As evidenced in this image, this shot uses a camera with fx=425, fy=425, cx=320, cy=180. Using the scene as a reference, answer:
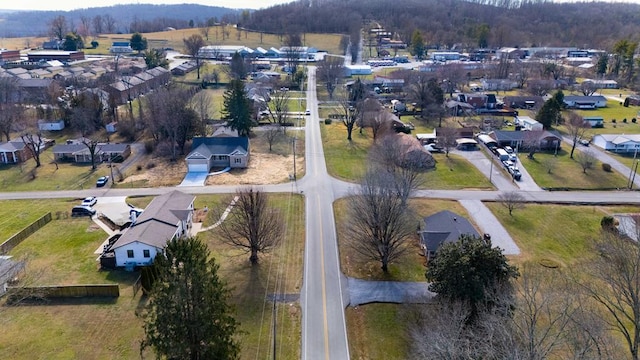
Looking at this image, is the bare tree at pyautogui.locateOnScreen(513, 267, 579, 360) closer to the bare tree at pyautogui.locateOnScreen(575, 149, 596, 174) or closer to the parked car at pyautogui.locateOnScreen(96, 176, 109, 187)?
the bare tree at pyautogui.locateOnScreen(575, 149, 596, 174)

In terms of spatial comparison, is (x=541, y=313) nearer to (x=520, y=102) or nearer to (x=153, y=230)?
(x=153, y=230)

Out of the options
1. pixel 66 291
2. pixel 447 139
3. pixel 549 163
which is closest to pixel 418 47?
pixel 447 139

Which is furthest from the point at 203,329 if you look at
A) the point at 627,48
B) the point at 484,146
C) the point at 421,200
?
the point at 627,48

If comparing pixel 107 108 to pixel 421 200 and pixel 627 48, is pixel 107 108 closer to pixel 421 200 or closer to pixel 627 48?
pixel 421 200

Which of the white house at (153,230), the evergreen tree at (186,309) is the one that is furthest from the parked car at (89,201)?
the evergreen tree at (186,309)

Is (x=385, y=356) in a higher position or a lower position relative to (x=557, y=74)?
lower

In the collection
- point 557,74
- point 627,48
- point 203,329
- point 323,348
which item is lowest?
point 323,348

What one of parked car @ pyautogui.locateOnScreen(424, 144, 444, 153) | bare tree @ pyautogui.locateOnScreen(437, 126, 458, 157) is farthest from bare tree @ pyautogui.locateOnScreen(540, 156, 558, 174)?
parked car @ pyautogui.locateOnScreen(424, 144, 444, 153)
